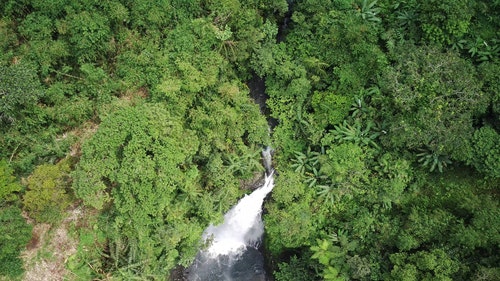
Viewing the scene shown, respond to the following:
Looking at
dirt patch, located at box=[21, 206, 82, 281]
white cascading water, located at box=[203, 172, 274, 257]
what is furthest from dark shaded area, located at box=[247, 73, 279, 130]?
dirt patch, located at box=[21, 206, 82, 281]

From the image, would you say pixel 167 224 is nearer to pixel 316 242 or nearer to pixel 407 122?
pixel 316 242

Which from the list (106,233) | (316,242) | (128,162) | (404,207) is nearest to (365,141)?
(404,207)

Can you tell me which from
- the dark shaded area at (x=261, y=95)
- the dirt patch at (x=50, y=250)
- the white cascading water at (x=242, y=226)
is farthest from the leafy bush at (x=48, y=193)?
the dark shaded area at (x=261, y=95)

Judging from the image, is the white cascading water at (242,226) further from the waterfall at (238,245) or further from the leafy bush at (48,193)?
the leafy bush at (48,193)

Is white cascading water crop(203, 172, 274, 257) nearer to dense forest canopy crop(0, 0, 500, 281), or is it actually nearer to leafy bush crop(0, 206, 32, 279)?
dense forest canopy crop(0, 0, 500, 281)

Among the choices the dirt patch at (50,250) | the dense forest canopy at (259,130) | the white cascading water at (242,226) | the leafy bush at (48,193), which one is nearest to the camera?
the leafy bush at (48,193)

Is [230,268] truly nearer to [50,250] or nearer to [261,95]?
[50,250]

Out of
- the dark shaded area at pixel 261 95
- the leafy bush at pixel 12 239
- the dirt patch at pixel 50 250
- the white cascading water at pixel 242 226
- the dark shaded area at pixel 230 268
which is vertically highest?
the dark shaded area at pixel 261 95
